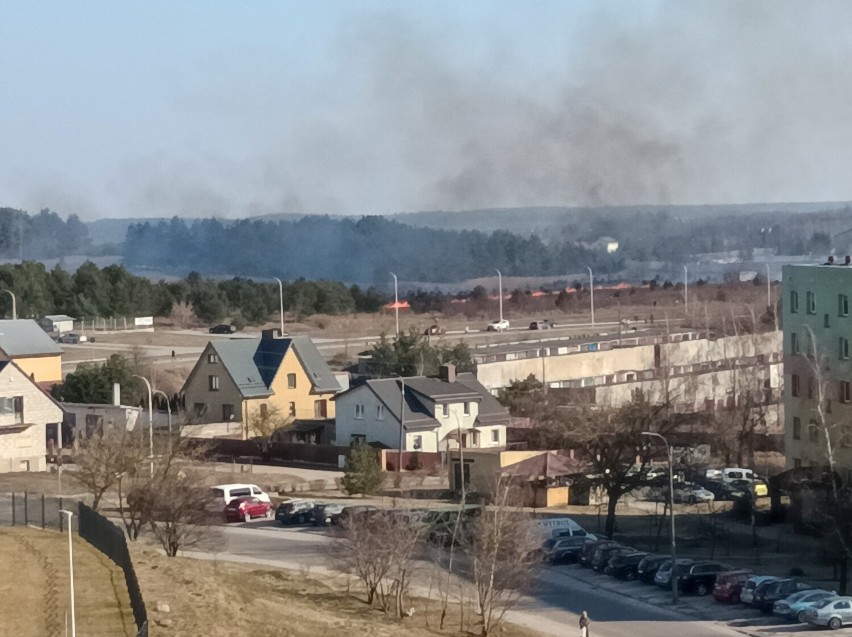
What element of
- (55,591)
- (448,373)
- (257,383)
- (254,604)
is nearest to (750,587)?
(254,604)

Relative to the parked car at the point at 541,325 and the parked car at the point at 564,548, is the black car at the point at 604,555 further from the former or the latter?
the parked car at the point at 541,325

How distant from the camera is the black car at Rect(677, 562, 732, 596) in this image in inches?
949

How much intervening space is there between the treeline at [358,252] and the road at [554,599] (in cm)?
7595

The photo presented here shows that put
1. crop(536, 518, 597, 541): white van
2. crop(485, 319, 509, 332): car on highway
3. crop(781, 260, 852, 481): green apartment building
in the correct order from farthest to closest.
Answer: crop(485, 319, 509, 332): car on highway
crop(781, 260, 852, 481): green apartment building
crop(536, 518, 597, 541): white van

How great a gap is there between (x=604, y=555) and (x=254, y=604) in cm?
830

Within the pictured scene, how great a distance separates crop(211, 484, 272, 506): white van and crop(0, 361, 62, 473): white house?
23.3ft

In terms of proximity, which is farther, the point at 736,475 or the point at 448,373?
the point at 448,373

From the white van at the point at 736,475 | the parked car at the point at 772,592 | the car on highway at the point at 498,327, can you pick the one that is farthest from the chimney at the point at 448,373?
the car on highway at the point at 498,327

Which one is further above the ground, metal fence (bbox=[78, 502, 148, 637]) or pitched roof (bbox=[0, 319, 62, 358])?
pitched roof (bbox=[0, 319, 62, 358])

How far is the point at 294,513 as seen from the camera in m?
29.5

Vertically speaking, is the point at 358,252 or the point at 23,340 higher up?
the point at 358,252

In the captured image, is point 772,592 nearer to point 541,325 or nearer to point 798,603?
point 798,603

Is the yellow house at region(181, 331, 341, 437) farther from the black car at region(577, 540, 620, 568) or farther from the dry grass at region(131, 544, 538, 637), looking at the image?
the dry grass at region(131, 544, 538, 637)

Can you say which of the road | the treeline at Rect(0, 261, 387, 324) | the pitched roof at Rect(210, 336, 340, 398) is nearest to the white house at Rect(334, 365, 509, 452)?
the pitched roof at Rect(210, 336, 340, 398)
